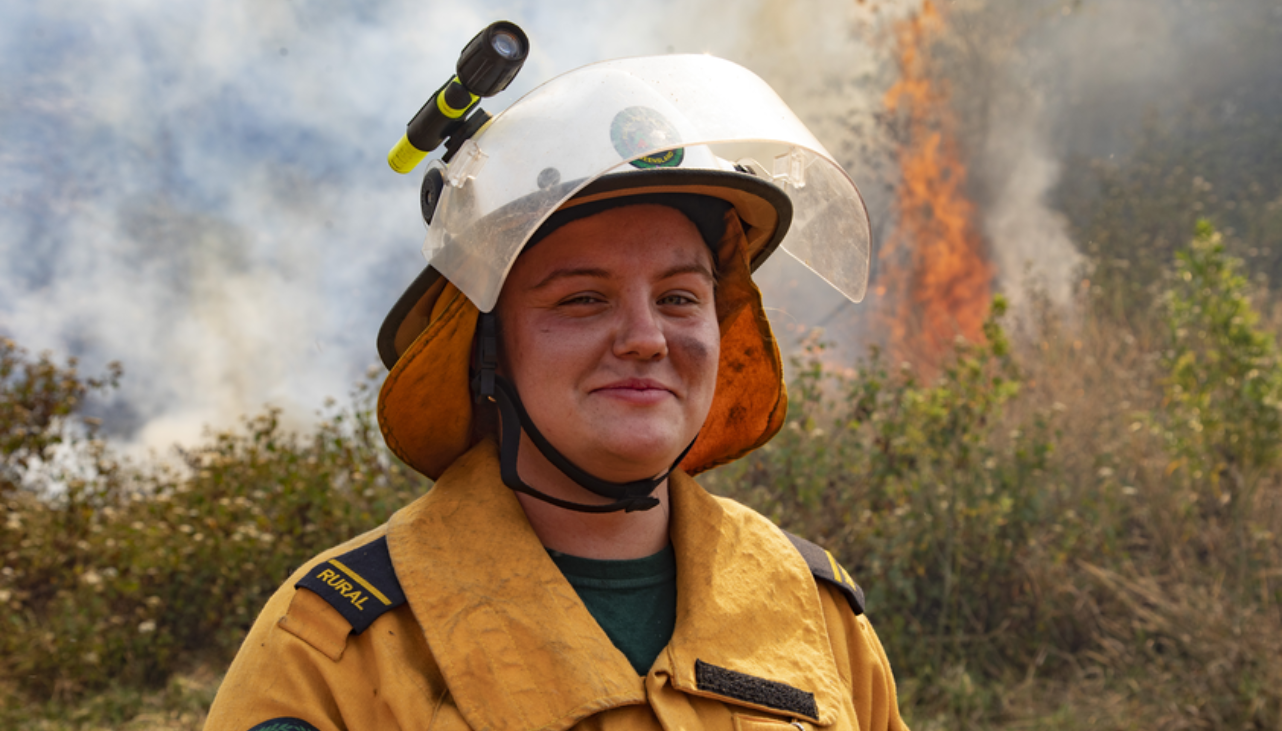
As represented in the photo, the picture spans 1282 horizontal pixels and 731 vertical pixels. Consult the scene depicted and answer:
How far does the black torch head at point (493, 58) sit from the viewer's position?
1618 mm

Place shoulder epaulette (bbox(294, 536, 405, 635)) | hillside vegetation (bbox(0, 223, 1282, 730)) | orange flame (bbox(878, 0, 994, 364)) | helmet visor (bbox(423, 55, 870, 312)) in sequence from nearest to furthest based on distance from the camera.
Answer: shoulder epaulette (bbox(294, 536, 405, 635))
helmet visor (bbox(423, 55, 870, 312))
hillside vegetation (bbox(0, 223, 1282, 730))
orange flame (bbox(878, 0, 994, 364))

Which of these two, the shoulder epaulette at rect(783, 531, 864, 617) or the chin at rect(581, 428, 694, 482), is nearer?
the chin at rect(581, 428, 694, 482)

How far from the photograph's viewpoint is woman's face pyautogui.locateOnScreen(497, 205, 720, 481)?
1.58m

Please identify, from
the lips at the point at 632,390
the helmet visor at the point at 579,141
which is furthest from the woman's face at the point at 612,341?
the helmet visor at the point at 579,141

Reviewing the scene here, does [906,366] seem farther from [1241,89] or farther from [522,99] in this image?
[1241,89]

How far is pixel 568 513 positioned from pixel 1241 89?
673 inches

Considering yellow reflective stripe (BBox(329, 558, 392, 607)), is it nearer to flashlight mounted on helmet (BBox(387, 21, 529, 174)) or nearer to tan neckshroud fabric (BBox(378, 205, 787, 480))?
tan neckshroud fabric (BBox(378, 205, 787, 480))

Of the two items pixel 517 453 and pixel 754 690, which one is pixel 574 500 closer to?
pixel 517 453

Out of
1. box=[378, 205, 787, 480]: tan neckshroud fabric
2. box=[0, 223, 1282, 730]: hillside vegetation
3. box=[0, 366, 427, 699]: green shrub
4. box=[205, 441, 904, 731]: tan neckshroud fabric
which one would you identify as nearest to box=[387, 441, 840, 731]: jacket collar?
box=[205, 441, 904, 731]: tan neckshroud fabric

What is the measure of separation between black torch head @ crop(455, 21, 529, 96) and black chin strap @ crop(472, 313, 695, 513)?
0.44 metres

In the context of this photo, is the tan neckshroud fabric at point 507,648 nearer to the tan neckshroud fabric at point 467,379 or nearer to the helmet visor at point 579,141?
the tan neckshroud fabric at point 467,379

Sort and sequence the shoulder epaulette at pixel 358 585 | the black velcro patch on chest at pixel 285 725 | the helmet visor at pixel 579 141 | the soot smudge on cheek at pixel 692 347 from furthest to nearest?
1. the soot smudge on cheek at pixel 692 347
2. the helmet visor at pixel 579 141
3. the shoulder epaulette at pixel 358 585
4. the black velcro patch on chest at pixel 285 725

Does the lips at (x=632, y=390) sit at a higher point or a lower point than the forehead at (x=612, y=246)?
lower

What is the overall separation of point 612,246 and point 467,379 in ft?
1.41
